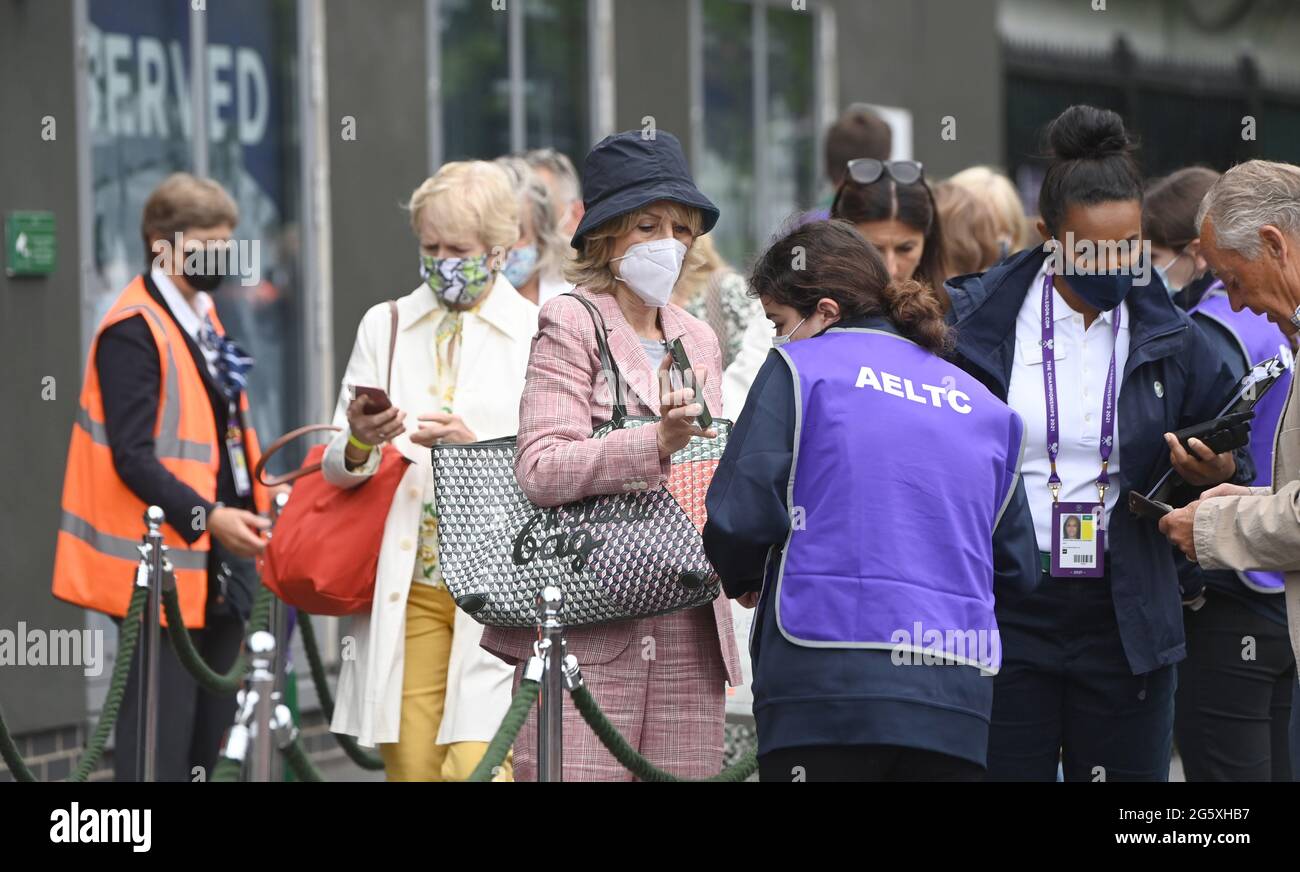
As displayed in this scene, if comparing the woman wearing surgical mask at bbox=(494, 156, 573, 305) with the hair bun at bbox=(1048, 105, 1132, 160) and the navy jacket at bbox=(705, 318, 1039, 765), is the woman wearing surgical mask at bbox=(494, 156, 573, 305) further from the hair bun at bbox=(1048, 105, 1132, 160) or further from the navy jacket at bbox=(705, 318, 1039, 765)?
the navy jacket at bbox=(705, 318, 1039, 765)

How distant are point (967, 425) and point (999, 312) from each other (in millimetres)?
936

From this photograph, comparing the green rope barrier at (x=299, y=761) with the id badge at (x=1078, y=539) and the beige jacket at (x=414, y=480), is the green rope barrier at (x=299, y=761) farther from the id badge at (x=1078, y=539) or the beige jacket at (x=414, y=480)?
the id badge at (x=1078, y=539)

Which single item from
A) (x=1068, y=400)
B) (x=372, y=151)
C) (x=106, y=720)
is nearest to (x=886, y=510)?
(x=1068, y=400)

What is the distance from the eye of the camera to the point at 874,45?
12.9 m

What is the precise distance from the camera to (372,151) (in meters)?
9.16

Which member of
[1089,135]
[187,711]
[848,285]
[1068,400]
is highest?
[1089,135]

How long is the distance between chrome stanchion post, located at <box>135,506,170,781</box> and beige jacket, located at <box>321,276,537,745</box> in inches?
26.6

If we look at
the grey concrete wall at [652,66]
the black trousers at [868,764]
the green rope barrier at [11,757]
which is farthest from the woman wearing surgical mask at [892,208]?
the grey concrete wall at [652,66]

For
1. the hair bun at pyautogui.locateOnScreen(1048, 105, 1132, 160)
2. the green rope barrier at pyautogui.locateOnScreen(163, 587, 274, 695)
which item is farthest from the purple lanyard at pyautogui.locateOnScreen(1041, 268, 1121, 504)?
the green rope barrier at pyautogui.locateOnScreen(163, 587, 274, 695)

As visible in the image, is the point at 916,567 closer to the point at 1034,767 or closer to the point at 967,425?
the point at 967,425

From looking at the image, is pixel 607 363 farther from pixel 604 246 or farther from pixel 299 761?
pixel 299 761

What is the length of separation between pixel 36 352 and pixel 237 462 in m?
1.47

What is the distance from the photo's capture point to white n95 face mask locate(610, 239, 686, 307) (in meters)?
4.47
